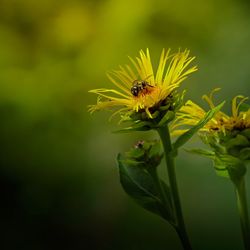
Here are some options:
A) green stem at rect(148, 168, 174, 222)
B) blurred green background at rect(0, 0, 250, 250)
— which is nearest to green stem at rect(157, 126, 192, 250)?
green stem at rect(148, 168, 174, 222)

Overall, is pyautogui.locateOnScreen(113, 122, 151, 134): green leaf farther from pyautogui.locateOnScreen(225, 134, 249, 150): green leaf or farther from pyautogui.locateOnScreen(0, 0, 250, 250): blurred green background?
pyautogui.locateOnScreen(0, 0, 250, 250): blurred green background

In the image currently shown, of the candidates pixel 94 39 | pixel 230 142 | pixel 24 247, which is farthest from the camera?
pixel 94 39

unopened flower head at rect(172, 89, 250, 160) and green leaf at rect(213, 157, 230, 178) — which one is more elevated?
unopened flower head at rect(172, 89, 250, 160)

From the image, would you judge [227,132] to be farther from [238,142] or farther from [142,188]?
[142,188]

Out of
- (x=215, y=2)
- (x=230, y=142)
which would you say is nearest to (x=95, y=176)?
(x=215, y=2)

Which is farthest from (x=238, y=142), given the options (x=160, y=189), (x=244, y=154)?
(x=160, y=189)

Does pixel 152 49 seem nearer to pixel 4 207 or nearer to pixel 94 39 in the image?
pixel 94 39
